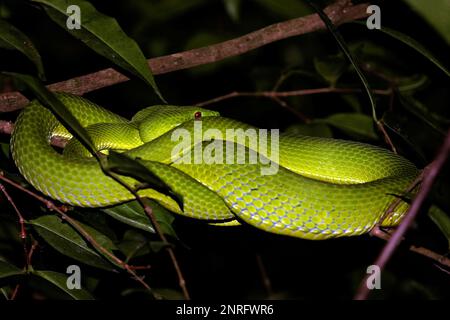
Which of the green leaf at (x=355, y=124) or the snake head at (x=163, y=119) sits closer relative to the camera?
the snake head at (x=163, y=119)

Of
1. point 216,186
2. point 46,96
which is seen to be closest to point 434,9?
point 46,96

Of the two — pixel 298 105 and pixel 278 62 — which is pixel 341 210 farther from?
pixel 278 62

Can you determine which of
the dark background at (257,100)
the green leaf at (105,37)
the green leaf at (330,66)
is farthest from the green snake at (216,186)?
the green leaf at (330,66)

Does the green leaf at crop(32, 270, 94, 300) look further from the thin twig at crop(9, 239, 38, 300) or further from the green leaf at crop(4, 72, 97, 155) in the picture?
the green leaf at crop(4, 72, 97, 155)

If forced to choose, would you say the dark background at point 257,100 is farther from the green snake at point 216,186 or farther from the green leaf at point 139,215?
the green snake at point 216,186
